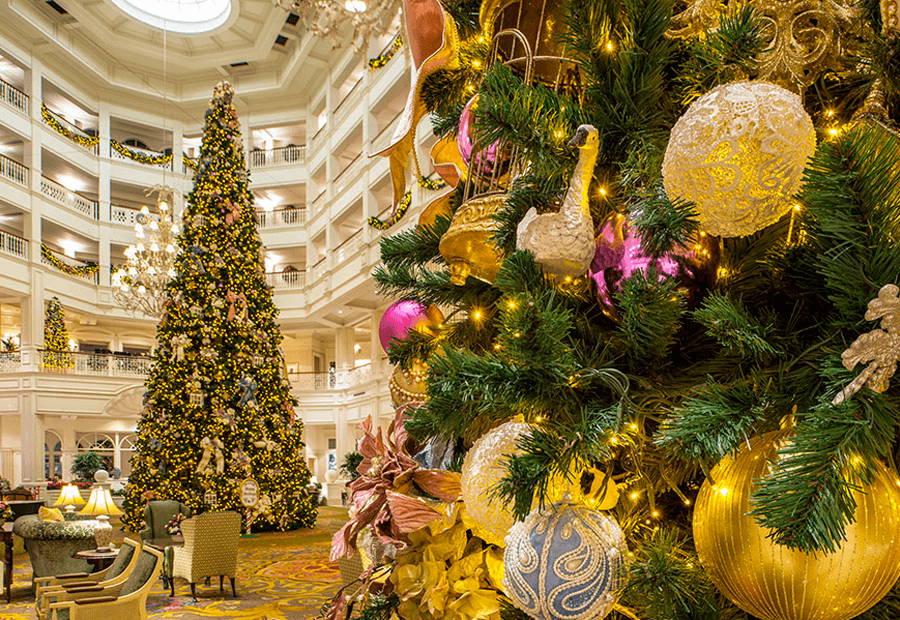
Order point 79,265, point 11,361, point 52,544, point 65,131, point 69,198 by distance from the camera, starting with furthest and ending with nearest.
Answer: point 79,265, point 69,198, point 65,131, point 11,361, point 52,544

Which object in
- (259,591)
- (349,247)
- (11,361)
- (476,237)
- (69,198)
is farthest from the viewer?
(69,198)

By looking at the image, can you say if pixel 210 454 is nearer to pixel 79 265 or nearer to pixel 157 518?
pixel 157 518

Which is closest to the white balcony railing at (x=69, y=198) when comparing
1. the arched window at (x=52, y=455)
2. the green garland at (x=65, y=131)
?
the green garland at (x=65, y=131)

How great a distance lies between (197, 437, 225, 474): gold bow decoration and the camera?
9836mm

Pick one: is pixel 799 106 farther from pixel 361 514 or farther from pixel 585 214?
pixel 361 514

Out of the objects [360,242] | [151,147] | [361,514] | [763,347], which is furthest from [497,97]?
[151,147]

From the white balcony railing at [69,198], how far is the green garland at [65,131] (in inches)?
61.0

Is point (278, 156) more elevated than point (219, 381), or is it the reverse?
point (278, 156)

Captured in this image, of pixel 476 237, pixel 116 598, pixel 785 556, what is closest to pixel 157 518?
pixel 116 598

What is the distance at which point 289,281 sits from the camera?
20156 mm

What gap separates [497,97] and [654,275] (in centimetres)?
26

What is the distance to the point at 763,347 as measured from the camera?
0.58 meters

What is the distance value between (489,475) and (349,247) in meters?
16.0

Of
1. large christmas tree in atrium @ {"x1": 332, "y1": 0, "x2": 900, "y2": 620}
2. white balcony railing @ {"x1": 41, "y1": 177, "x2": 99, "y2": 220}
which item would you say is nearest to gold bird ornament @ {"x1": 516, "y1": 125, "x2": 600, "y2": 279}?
large christmas tree in atrium @ {"x1": 332, "y1": 0, "x2": 900, "y2": 620}
